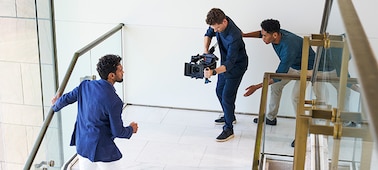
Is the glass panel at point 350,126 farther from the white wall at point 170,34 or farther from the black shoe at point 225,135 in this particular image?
the white wall at point 170,34

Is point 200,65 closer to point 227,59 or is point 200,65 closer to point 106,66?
point 227,59

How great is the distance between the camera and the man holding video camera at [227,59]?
199 inches

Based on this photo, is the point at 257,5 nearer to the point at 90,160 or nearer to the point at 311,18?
the point at 311,18

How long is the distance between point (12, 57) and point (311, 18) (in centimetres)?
315

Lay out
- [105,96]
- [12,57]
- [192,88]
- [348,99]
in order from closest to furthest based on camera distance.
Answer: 1. [348,99]
2. [105,96]
3. [12,57]
4. [192,88]

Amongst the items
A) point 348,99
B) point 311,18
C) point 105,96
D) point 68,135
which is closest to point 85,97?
point 105,96

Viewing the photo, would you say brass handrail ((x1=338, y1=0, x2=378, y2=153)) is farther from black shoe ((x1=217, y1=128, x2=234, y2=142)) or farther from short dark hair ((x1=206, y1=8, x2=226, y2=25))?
black shoe ((x1=217, y1=128, x2=234, y2=142))

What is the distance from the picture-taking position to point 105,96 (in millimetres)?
3848

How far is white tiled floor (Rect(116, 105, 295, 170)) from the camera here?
5094mm

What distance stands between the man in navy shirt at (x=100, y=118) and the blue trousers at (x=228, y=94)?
153 cm

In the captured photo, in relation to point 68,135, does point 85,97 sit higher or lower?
higher

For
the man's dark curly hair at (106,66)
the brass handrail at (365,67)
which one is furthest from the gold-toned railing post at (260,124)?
the brass handrail at (365,67)

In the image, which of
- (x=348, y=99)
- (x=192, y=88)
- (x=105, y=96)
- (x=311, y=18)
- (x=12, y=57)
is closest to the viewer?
(x=348, y=99)

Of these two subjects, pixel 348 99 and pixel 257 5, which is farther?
pixel 257 5
